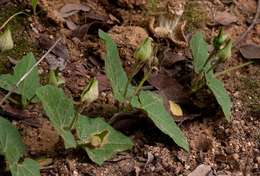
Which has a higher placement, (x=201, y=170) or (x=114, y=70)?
(x=114, y=70)

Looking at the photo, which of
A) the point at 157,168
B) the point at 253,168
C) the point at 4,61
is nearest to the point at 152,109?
the point at 157,168

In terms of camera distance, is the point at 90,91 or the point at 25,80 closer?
the point at 90,91

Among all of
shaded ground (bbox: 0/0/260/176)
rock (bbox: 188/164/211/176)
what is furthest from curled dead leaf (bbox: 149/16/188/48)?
rock (bbox: 188/164/211/176)

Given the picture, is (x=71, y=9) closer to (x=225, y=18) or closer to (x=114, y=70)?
(x=114, y=70)

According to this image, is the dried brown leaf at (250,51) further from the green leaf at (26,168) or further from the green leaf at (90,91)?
the green leaf at (26,168)

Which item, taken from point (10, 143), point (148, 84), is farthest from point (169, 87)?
point (10, 143)

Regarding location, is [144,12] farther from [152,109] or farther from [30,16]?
[152,109]

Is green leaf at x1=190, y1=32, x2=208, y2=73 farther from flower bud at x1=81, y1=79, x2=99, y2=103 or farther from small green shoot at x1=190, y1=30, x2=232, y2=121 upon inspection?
flower bud at x1=81, y1=79, x2=99, y2=103
